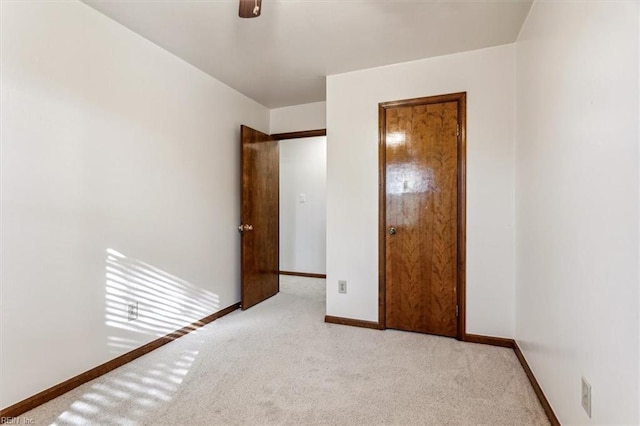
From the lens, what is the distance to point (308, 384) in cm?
198

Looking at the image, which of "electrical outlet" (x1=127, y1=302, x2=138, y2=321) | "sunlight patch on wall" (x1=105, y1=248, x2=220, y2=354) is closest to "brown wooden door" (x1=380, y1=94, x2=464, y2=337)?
"sunlight patch on wall" (x1=105, y1=248, x2=220, y2=354)

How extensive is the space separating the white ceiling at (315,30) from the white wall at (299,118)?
2.90 ft

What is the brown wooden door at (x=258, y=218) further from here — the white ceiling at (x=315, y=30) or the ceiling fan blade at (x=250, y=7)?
the ceiling fan blade at (x=250, y=7)

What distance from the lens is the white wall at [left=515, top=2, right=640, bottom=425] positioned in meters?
0.98

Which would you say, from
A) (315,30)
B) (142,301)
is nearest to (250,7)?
(315,30)

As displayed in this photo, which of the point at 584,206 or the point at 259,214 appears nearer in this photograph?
the point at 584,206

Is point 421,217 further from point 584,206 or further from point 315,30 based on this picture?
point 315,30

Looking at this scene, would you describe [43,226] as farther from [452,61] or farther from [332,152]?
[452,61]

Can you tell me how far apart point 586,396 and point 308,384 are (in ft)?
4.48

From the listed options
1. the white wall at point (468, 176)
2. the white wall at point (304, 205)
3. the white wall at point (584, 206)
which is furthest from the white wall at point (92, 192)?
the white wall at point (584, 206)

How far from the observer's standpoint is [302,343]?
2.58 m

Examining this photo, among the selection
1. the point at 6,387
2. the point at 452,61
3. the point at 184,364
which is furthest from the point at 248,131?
the point at 6,387

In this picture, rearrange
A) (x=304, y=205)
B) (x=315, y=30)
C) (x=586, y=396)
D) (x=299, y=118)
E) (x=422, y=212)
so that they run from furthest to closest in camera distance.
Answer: (x=304, y=205) < (x=299, y=118) < (x=422, y=212) < (x=315, y=30) < (x=586, y=396)

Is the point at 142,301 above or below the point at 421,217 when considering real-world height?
below
